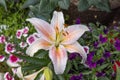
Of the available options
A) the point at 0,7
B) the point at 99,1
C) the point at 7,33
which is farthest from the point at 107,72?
the point at 0,7


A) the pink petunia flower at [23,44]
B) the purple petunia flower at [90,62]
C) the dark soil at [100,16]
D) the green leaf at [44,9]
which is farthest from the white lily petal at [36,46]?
the dark soil at [100,16]

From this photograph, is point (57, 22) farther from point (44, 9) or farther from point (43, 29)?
point (44, 9)

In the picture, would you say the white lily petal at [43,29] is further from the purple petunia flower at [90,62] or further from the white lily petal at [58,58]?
the purple petunia flower at [90,62]

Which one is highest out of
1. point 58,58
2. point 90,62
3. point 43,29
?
point 43,29

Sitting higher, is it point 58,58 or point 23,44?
point 58,58

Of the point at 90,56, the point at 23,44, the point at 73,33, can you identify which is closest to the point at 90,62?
the point at 90,56

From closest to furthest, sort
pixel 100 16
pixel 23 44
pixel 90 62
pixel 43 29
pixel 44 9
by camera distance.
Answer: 1. pixel 43 29
2. pixel 90 62
3. pixel 23 44
4. pixel 44 9
5. pixel 100 16

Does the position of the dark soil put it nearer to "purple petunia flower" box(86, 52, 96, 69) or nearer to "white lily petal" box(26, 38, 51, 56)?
"purple petunia flower" box(86, 52, 96, 69)
